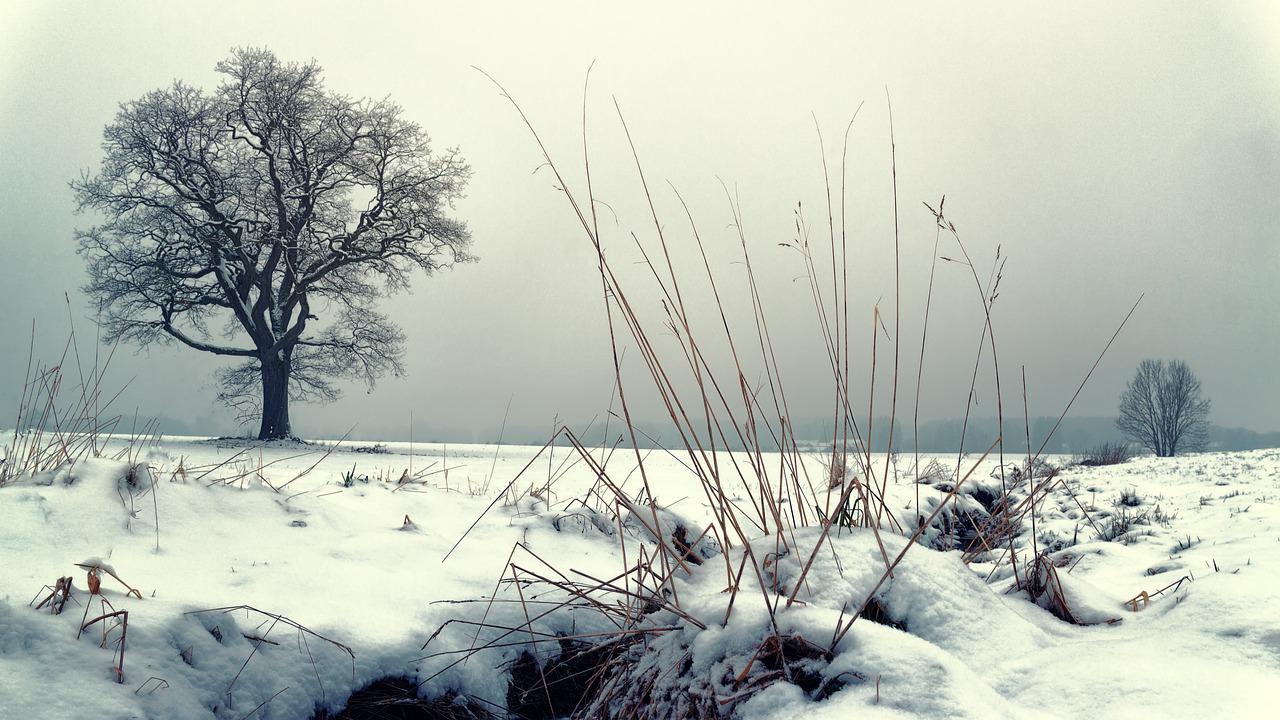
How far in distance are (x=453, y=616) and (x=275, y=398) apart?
16.3m

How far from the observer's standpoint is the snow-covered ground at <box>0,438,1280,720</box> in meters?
1.05

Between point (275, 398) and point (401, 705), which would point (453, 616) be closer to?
point (401, 705)

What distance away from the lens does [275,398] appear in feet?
52.1

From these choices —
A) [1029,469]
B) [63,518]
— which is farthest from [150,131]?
[1029,469]

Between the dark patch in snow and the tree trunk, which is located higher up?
the tree trunk

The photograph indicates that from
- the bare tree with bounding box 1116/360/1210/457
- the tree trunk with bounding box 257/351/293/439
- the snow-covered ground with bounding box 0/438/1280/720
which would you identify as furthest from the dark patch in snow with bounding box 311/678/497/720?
the bare tree with bounding box 1116/360/1210/457

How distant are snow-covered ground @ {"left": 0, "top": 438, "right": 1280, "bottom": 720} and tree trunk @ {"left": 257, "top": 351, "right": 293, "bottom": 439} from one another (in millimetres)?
14963

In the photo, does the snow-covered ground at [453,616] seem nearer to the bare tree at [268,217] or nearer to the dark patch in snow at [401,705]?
the dark patch in snow at [401,705]

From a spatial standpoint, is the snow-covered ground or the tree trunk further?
the tree trunk

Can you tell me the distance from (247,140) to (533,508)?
1716 cm

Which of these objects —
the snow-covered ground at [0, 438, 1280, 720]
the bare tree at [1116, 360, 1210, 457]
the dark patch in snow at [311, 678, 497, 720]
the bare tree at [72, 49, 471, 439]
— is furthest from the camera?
the bare tree at [1116, 360, 1210, 457]

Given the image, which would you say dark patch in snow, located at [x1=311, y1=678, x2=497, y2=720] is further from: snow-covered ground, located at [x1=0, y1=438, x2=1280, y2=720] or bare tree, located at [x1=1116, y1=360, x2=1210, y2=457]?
bare tree, located at [x1=1116, y1=360, x2=1210, y2=457]

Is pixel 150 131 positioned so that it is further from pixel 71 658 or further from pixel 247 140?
pixel 71 658

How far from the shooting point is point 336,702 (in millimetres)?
1614
